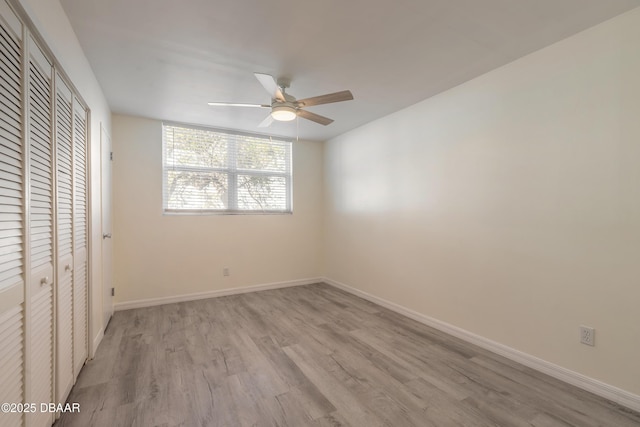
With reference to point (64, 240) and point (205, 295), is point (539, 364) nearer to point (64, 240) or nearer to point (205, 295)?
point (64, 240)

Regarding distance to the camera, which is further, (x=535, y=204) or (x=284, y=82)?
(x=284, y=82)

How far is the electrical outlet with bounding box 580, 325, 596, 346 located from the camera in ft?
6.28

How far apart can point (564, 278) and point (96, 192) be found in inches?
151

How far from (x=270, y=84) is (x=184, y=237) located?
2.57 m

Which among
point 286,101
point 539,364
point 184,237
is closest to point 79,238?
point 184,237

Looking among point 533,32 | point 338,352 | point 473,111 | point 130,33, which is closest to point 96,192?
point 130,33

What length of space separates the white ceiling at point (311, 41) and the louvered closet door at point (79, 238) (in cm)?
62

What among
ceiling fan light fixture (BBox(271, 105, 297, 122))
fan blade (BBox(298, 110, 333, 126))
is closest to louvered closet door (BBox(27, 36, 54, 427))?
ceiling fan light fixture (BBox(271, 105, 297, 122))

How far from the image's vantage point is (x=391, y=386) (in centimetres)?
198

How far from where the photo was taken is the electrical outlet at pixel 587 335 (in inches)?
75.3

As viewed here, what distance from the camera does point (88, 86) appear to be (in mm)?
2305

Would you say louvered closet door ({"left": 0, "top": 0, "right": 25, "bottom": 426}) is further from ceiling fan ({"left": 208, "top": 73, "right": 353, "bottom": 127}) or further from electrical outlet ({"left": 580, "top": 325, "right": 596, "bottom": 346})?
electrical outlet ({"left": 580, "top": 325, "right": 596, "bottom": 346})

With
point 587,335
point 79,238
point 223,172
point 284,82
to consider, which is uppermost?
point 284,82

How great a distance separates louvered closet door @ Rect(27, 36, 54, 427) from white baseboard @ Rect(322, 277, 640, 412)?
3022mm
